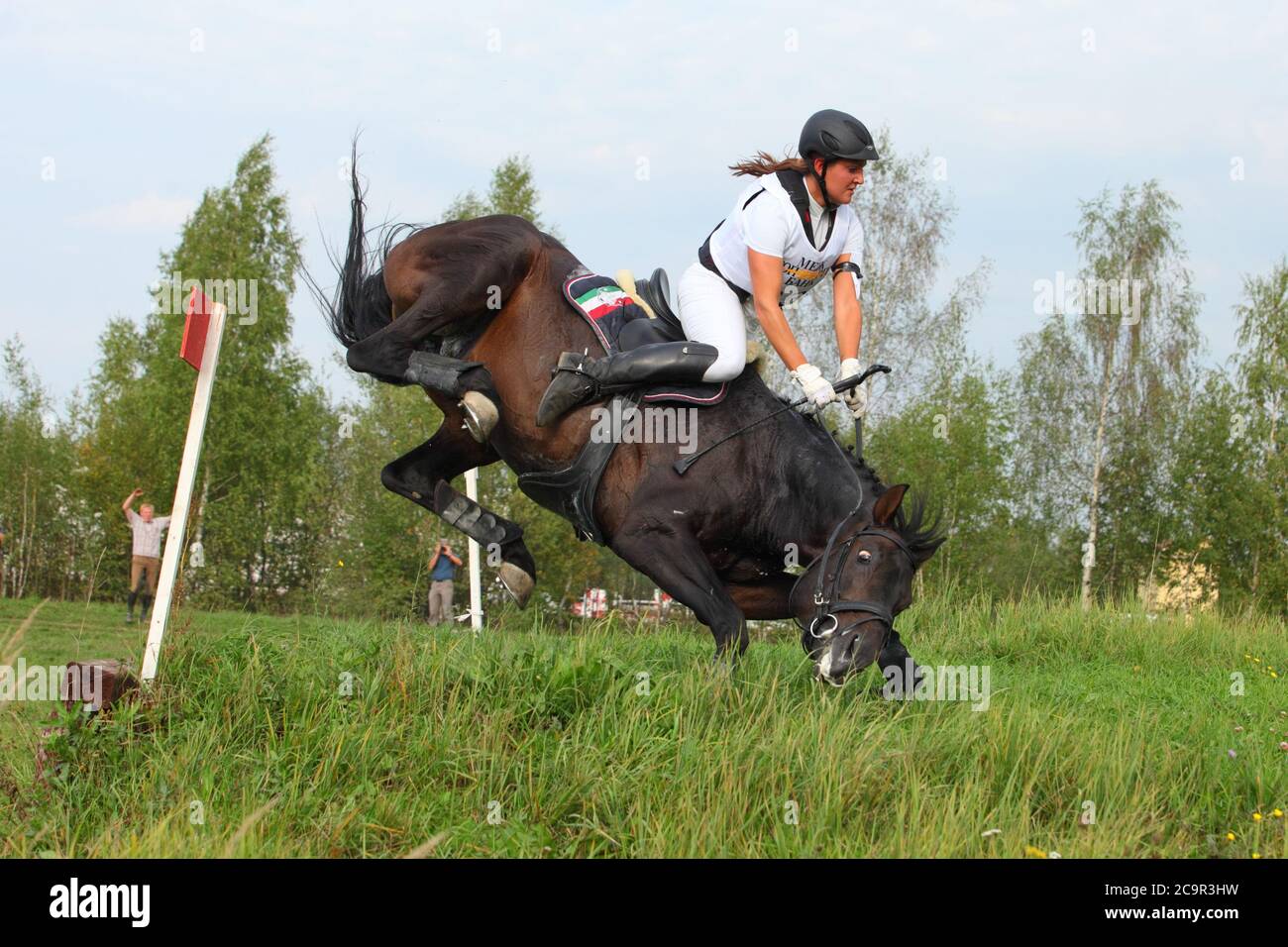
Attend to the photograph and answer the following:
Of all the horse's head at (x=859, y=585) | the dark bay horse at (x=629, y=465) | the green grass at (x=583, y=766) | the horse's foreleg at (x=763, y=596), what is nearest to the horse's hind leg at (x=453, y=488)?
the dark bay horse at (x=629, y=465)

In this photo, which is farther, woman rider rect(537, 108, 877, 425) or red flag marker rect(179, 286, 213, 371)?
woman rider rect(537, 108, 877, 425)

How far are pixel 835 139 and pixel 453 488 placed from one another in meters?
2.72

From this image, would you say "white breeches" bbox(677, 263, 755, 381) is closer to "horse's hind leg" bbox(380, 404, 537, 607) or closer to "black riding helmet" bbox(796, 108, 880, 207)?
"black riding helmet" bbox(796, 108, 880, 207)

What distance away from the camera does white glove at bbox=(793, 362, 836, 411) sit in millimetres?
5383

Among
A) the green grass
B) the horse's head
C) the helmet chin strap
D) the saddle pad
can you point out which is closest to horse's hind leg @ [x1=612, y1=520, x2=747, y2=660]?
the green grass

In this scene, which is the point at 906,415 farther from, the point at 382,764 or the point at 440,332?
the point at 382,764

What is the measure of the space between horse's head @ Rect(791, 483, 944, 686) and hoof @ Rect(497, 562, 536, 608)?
1411 millimetres

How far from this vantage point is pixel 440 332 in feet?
19.9

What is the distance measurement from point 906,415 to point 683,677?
21082 mm

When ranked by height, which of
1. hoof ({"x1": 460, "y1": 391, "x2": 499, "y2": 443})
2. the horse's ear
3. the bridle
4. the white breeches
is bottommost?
the bridle

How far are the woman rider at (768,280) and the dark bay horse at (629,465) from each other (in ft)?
0.77

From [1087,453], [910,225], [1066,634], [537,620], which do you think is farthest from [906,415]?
[537,620]
